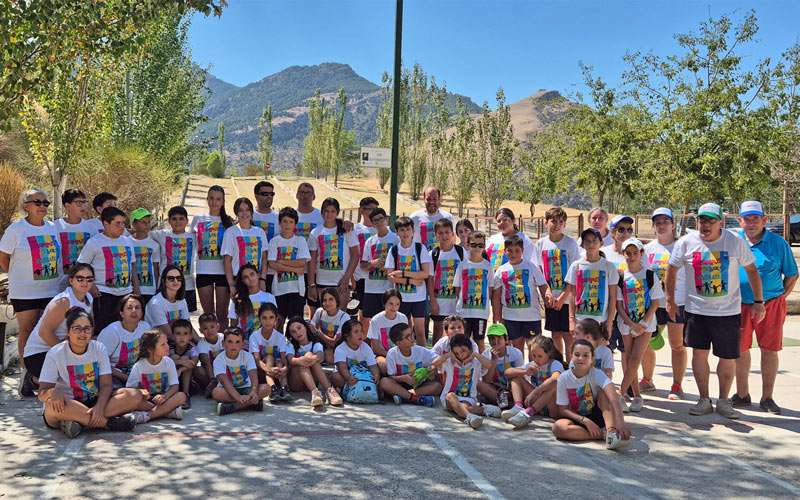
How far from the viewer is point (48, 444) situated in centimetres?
544

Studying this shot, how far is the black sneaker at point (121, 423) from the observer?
5.77 m

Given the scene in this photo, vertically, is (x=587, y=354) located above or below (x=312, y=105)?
below

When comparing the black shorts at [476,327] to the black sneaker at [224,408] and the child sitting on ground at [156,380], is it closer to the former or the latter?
the black sneaker at [224,408]

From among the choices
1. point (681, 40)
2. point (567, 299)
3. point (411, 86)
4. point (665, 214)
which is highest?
point (411, 86)

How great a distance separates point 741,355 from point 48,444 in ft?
20.2

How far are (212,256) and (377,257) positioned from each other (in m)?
1.85

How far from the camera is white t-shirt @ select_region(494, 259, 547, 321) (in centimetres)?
728

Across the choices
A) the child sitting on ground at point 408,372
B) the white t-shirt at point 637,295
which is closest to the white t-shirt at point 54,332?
the child sitting on ground at point 408,372

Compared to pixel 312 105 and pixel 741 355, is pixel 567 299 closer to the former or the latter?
→ pixel 741 355

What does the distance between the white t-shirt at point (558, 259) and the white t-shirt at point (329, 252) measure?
7.61ft

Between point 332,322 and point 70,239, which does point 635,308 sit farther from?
point 70,239

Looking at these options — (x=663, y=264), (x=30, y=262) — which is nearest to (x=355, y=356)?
(x=30, y=262)

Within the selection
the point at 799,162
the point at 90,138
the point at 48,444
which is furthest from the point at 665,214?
the point at 799,162

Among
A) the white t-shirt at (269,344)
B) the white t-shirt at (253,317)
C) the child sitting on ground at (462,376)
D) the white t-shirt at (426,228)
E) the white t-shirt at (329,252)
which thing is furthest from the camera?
the white t-shirt at (426,228)
